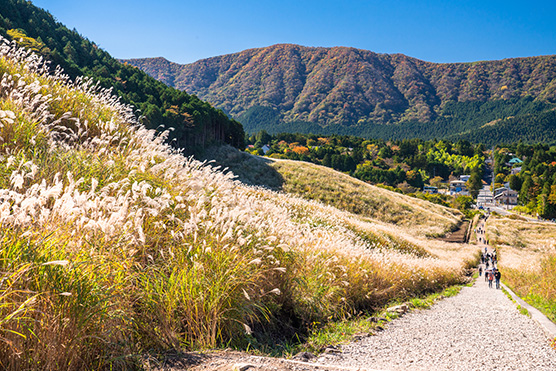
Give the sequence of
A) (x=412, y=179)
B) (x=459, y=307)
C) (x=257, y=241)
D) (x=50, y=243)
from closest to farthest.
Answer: (x=50, y=243) < (x=257, y=241) < (x=459, y=307) < (x=412, y=179)

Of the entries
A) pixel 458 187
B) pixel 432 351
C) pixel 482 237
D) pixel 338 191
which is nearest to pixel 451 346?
pixel 432 351

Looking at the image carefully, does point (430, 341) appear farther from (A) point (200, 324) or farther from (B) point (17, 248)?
(B) point (17, 248)

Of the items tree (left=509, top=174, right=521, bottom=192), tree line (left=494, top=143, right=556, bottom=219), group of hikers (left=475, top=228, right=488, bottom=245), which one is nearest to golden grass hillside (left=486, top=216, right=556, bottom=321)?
group of hikers (left=475, top=228, right=488, bottom=245)

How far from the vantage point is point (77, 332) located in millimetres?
2453

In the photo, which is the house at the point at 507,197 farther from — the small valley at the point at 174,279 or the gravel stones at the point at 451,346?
the gravel stones at the point at 451,346

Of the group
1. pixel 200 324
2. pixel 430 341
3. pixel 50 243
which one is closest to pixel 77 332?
pixel 50 243

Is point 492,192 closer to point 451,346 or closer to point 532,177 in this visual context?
point 532,177

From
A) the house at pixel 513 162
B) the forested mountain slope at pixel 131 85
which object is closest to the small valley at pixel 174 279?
the forested mountain slope at pixel 131 85

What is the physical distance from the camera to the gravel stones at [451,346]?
167 inches

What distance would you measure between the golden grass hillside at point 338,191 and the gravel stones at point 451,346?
2737 cm

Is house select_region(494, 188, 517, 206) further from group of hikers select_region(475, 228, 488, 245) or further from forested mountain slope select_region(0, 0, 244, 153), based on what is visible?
forested mountain slope select_region(0, 0, 244, 153)

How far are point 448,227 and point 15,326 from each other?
45.1 metres

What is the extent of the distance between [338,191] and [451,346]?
38.3 metres

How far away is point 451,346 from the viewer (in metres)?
5.28
